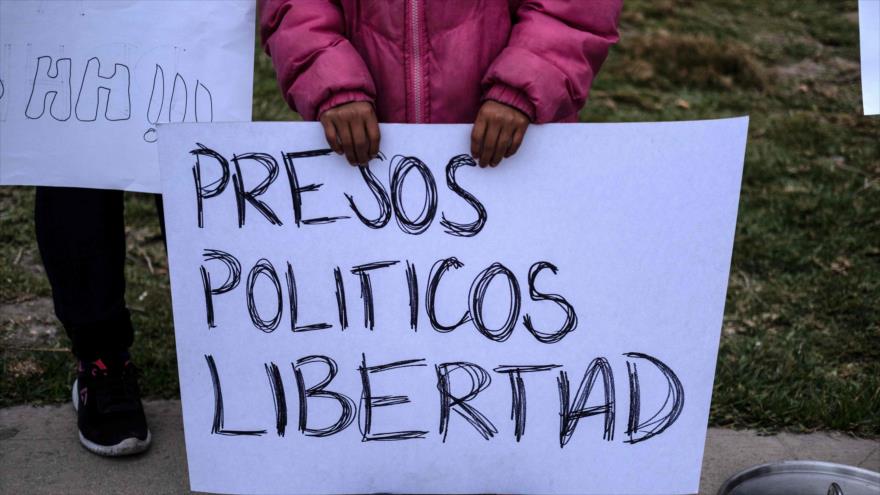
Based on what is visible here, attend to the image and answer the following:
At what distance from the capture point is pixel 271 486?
→ 5.66 ft

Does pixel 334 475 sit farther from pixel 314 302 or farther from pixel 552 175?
pixel 552 175

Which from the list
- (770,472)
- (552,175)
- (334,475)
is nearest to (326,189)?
(552,175)

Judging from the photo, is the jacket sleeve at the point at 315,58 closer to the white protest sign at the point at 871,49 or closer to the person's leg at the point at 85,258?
the person's leg at the point at 85,258

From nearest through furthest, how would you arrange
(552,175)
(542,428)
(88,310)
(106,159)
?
(552,175), (542,428), (106,159), (88,310)

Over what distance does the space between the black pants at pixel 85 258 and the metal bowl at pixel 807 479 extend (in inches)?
56.1

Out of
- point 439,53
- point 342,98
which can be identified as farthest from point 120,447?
point 439,53

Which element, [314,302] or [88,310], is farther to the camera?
[88,310]

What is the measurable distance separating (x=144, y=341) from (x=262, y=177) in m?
1.20

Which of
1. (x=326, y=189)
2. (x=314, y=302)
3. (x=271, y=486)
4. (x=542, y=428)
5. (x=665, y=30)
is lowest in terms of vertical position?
(x=271, y=486)

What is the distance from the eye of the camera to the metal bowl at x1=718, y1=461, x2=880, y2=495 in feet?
6.17

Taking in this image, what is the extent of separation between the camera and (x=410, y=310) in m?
1.64

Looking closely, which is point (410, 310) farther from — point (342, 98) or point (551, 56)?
point (551, 56)

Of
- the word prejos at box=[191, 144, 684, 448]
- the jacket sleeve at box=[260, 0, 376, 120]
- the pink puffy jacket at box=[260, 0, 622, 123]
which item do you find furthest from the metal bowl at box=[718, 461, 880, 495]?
the jacket sleeve at box=[260, 0, 376, 120]

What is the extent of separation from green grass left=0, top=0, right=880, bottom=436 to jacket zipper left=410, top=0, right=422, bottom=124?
1137 millimetres
